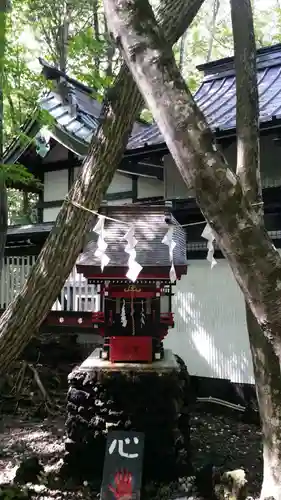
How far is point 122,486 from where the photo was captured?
5.38 m

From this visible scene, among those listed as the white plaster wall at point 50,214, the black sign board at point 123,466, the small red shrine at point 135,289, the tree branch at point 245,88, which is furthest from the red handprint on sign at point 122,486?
the white plaster wall at point 50,214

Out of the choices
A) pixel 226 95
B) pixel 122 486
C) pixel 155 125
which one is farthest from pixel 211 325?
pixel 226 95

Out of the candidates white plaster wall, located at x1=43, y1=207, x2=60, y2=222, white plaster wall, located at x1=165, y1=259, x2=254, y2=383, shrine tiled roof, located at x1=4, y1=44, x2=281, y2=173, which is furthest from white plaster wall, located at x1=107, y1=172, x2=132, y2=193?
white plaster wall, located at x1=165, y1=259, x2=254, y2=383

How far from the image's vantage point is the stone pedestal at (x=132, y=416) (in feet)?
19.0

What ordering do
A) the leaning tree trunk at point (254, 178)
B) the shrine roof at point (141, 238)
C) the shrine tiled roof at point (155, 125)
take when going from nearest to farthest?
the leaning tree trunk at point (254, 178)
the shrine roof at point (141, 238)
the shrine tiled roof at point (155, 125)

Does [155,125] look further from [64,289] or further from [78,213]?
[78,213]

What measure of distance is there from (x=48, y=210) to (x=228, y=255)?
9613mm

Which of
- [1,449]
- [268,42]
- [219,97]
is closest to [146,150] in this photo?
[219,97]

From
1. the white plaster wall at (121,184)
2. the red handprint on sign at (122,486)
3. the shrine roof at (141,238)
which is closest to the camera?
the red handprint on sign at (122,486)

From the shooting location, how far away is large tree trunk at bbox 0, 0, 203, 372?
3916mm

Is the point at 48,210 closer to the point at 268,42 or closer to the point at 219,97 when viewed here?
the point at 219,97

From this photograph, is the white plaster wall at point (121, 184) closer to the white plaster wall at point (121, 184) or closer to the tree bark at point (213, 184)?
the white plaster wall at point (121, 184)

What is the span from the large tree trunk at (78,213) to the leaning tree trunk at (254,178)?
582mm

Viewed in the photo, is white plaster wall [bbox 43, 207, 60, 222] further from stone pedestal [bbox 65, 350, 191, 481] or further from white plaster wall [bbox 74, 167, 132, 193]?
stone pedestal [bbox 65, 350, 191, 481]
